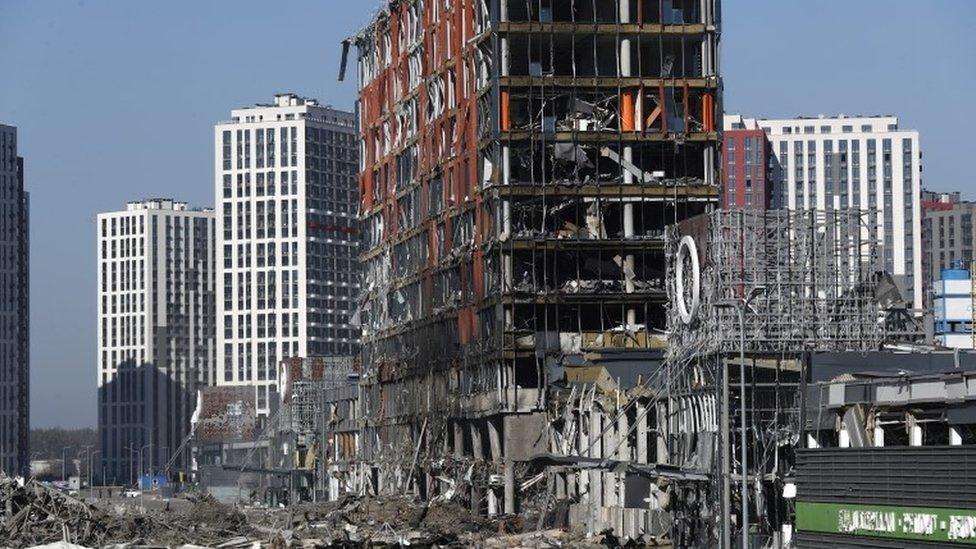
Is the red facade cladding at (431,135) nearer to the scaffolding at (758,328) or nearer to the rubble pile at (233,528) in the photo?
the rubble pile at (233,528)

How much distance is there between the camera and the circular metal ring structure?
92.2 meters

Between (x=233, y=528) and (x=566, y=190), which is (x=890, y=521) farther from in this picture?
(x=566, y=190)

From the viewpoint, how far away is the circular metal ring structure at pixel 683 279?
303 ft

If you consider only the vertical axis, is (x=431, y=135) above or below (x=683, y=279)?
above

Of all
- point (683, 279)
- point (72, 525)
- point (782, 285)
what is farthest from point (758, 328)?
point (72, 525)

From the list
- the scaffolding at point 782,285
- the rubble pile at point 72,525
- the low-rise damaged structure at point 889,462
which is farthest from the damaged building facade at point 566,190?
the low-rise damaged structure at point 889,462

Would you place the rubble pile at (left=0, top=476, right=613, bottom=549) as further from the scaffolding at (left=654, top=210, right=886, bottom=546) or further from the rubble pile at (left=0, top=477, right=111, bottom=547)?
the scaffolding at (left=654, top=210, right=886, bottom=546)

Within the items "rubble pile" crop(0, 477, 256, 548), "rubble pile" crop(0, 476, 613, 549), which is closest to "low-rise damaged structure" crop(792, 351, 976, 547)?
"rubble pile" crop(0, 476, 613, 549)

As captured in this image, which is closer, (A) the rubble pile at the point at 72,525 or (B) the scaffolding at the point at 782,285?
(B) the scaffolding at the point at 782,285

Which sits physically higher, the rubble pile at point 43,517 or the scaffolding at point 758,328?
the scaffolding at point 758,328

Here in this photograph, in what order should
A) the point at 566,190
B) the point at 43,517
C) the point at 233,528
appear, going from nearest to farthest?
the point at 43,517, the point at 233,528, the point at 566,190

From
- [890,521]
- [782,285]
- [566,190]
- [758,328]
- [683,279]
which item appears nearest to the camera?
[890,521]

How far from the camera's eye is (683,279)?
9594 cm

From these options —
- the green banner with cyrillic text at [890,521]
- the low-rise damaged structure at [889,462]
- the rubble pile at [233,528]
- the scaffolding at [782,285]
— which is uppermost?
the scaffolding at [782,285]
